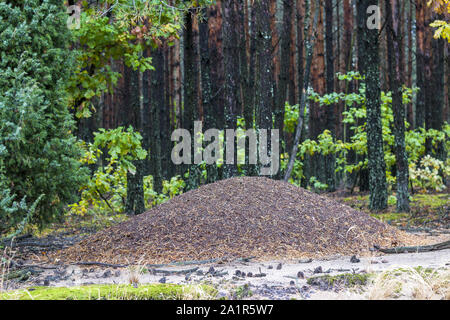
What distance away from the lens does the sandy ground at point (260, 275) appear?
4.42 meters

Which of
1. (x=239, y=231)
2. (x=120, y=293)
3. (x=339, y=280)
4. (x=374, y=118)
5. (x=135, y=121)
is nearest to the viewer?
(x=120, y=293)

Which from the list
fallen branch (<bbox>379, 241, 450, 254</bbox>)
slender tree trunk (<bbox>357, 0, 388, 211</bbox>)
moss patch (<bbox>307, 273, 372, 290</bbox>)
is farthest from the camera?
slender tree trunk (<bbox>357, 0, 388, 211</bbox>)

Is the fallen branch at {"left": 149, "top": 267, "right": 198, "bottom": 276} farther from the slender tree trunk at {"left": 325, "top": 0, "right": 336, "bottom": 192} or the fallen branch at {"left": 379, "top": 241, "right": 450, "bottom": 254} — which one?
the slender tree trunk at {"left": 325, "top": 0, "right": 336, "bottom": 192}

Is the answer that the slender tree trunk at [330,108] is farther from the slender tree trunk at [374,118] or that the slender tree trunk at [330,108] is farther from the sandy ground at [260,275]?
the sandy ground at [260,275]

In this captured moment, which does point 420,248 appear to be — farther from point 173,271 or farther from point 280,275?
point 173,271

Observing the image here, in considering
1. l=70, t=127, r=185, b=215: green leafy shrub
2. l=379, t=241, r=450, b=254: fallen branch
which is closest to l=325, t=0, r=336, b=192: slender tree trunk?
l=70, t=127, r=185, b=215: green leafy shrub

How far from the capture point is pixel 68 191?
792 cm

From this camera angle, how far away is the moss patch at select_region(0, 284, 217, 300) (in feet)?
13.1

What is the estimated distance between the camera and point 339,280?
15.7ft

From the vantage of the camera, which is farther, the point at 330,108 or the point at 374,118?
the point at 330,108

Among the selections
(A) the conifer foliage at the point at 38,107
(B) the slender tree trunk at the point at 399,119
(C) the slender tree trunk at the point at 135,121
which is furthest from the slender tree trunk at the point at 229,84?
(A) the conifer foliage at the point at 38,107

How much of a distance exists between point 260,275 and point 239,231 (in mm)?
2007

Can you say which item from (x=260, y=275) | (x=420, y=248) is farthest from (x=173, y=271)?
(x=420, y=248)

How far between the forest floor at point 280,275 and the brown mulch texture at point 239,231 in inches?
13.1
